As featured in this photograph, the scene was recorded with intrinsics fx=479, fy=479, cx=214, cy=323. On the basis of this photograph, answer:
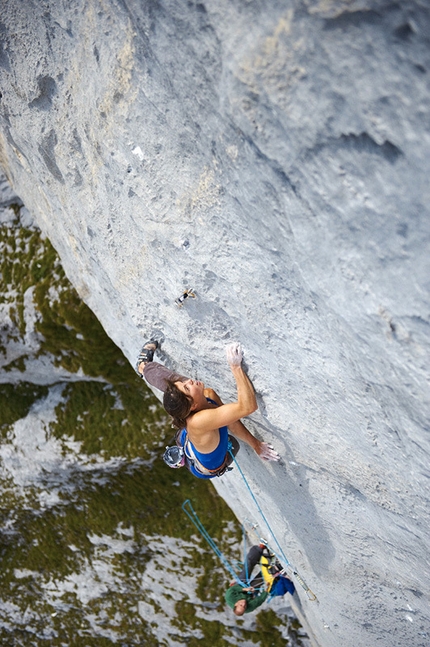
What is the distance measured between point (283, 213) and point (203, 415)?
2151mm

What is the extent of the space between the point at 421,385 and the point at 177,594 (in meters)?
11.2

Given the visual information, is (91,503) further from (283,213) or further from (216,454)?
(283,213)

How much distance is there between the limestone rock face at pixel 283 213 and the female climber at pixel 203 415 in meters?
0.18

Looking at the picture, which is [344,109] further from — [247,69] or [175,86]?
[175,86]

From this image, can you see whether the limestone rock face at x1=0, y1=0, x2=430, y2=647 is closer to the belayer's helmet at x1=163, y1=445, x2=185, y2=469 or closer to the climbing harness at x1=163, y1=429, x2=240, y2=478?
the climbing harness at x1=163, y1=429, x2=240, y2=478

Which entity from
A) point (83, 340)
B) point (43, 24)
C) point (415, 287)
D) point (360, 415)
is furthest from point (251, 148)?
point (83, 340)

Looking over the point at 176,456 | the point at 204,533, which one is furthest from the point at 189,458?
the point at 204,533

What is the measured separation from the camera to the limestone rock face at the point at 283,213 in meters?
2.20

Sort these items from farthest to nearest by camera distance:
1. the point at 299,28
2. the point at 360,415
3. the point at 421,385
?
the point at 360,415
the point at 421,385
the point at 299,28

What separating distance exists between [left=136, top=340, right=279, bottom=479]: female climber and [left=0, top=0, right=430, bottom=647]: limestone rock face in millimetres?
177

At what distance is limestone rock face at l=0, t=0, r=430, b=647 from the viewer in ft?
7.20

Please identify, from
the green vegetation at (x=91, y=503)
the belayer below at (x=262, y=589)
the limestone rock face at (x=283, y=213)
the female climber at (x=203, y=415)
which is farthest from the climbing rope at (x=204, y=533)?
the female climber at (x=203, y=415)

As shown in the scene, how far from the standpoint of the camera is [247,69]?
2.45 m

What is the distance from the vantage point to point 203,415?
4355 mm
